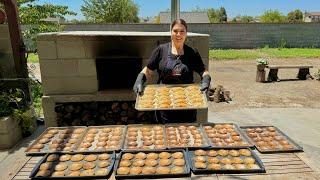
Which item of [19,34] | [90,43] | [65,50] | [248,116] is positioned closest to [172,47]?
[90,43]

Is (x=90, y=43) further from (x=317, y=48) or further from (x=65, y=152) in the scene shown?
(x=317, y=48)

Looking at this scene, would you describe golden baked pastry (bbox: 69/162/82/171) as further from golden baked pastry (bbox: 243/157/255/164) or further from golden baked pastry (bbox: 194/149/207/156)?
golden baked pastry (bbox: 243/157/255/164)

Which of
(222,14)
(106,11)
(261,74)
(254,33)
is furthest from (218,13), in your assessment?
(261,74)

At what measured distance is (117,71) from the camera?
489 cm

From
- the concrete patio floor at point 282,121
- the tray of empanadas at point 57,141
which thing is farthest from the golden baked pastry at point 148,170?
the concrete patio floor at point 282,121

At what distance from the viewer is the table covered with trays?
2318 mm

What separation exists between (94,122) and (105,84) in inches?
24.9

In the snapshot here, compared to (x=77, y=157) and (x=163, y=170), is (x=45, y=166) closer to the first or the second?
(x=77, y=157)

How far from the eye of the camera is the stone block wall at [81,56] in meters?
4.44

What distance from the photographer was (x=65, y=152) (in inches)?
103

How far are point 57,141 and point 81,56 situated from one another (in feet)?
6.21

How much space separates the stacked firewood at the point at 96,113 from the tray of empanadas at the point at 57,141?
161 cm

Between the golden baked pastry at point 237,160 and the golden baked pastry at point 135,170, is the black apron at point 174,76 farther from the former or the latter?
the golden baked pastry at point 135,170

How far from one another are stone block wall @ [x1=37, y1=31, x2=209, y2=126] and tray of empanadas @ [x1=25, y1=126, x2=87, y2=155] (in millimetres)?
1526
